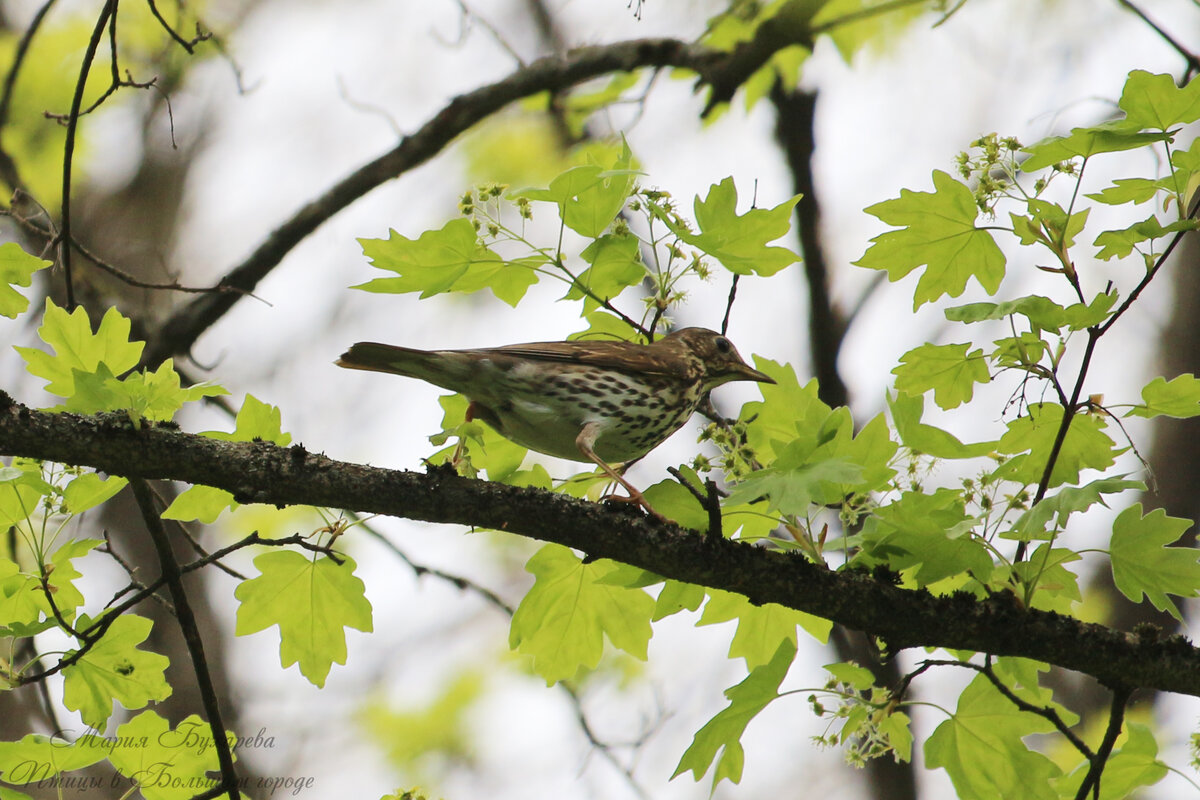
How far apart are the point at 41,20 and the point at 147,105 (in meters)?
5.81

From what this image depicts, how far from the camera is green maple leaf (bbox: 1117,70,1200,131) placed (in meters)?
2.89

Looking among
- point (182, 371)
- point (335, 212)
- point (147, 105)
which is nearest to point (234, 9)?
point (147, 105)

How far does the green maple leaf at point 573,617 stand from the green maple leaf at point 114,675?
118 cm

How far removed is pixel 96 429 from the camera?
304cm

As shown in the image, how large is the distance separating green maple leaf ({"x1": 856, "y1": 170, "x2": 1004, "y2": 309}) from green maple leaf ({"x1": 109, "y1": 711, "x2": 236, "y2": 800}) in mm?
2759

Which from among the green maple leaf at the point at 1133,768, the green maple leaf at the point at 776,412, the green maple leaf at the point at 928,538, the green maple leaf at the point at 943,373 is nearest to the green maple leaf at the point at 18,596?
the green maple leaf at the point at 776,412

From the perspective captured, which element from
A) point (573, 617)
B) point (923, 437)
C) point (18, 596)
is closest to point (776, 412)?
point (923, 437)

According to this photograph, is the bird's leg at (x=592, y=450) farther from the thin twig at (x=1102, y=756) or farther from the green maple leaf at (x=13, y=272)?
the green maple leaf at (x=13, y=272)

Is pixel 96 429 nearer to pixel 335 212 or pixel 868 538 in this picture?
pixel 868 538

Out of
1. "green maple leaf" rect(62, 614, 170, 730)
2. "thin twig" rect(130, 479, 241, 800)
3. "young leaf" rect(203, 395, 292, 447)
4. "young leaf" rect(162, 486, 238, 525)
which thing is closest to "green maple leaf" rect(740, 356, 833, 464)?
"young leaf" rect(203, 395, 292, 447)

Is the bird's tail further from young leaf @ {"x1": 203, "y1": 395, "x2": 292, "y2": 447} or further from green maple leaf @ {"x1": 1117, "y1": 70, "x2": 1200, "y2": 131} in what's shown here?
green maple leaf @ {"x1": 1117, "y1": 70, "x2": 1200, "y2": 131}

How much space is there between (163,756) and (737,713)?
6.48ft

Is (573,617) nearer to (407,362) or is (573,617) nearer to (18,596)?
(407,362)

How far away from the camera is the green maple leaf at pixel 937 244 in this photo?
3.34 meters
